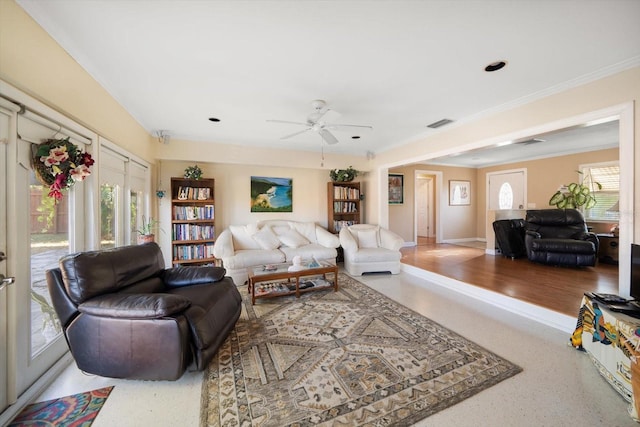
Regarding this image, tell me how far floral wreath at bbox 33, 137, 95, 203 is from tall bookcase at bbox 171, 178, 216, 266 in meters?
2.47

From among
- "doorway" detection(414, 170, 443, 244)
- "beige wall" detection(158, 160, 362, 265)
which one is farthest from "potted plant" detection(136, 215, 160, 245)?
"doorway" detection(414, 170, 443, 244)

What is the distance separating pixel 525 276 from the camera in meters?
3.73

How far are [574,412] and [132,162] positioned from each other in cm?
482

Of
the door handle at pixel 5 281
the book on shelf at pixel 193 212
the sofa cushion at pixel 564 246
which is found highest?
the book on shelf at pixel 193 212

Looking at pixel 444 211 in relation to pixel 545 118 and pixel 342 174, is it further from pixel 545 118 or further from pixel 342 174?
pixel 545 118

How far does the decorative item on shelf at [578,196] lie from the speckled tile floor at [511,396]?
435cm

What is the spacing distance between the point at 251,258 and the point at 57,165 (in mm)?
2485

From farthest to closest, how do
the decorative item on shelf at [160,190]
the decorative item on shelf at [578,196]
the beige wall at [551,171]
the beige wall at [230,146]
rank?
the beige wall at [551,171] < the decorative item on shelf at [578,196] < the decorative item on shelf at [160,190] < the beige wall at [230,146]

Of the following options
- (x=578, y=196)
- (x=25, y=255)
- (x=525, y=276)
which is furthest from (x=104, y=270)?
(x=578, y=196)

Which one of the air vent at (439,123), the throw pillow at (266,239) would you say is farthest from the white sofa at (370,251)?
the air vent at (439,123)

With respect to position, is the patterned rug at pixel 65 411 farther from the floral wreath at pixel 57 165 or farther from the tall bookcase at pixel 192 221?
the tall bookcase at pixel 192 221

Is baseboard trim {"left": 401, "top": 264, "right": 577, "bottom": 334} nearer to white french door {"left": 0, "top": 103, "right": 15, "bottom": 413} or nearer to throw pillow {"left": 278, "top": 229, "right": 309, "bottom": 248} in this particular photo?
throw pillow {"left": 278, "top": 229, "right": 309, "bottom": 248}

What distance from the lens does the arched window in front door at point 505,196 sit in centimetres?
656

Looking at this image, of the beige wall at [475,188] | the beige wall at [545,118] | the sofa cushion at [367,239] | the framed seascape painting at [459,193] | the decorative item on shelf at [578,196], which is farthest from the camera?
the framed seascape painting at [459,193]
